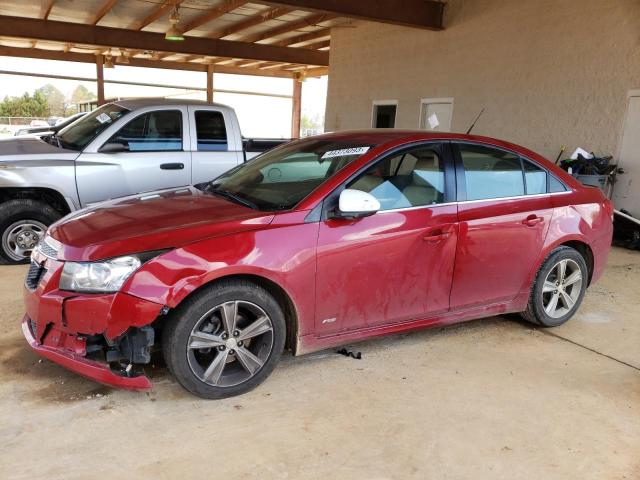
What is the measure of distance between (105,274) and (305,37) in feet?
54.3

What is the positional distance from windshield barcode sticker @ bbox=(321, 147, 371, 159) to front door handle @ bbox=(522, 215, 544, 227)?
1.40m

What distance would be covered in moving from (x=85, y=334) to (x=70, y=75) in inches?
951

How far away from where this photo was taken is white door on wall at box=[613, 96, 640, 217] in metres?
8.44

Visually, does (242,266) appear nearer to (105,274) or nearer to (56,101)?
(105,274)

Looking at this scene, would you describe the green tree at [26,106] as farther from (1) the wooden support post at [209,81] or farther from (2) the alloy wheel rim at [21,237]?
(2) the alloy wheel rim at [21,237]

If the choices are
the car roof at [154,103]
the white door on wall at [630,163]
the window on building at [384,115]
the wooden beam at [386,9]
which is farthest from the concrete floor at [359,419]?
the window on building at [384,115]

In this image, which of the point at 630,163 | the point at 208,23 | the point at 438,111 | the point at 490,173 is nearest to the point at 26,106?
the point at 208,23

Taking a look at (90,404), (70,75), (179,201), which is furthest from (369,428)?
(70,75)

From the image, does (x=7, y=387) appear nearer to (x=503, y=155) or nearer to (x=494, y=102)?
(x=503, y=155)

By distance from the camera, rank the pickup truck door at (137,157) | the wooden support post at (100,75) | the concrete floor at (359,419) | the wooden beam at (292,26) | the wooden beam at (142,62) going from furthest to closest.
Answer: the wooden support post at (100,75), the wooden beam at (142,62), the wooden beam at (292,26), the pickup truck door at (137,157), the concrete floor at (359,419)

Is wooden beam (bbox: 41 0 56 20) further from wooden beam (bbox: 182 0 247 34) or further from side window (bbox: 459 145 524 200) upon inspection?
side window (bbox: 459 145 524 200)

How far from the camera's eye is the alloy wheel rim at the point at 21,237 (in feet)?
18.6

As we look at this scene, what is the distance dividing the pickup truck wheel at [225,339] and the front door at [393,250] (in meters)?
0.36

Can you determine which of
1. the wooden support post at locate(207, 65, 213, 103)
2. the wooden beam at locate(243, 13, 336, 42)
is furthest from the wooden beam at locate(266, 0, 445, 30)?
the wooden support post at locate(207, 65, 213, 103)
